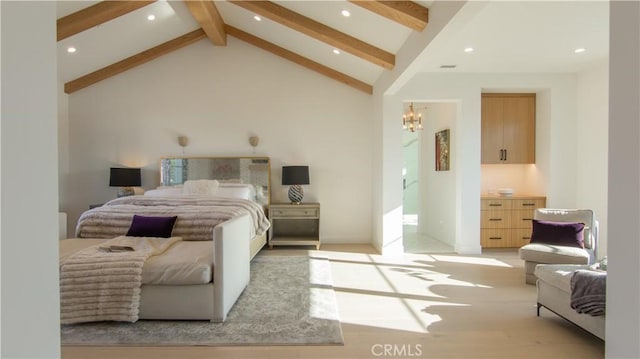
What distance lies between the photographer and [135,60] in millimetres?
5895

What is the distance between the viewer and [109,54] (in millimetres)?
5527

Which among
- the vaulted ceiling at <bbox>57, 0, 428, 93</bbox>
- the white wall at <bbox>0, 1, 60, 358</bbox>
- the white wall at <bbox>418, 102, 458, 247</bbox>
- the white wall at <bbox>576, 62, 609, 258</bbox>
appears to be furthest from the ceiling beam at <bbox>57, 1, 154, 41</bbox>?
the white wall at <bbox>576, 62, 609, 258</bbox>

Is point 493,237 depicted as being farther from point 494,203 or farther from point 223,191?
point 223,191

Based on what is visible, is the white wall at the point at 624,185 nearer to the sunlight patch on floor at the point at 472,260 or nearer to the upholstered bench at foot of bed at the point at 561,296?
the upholstered bench at foot of bed at the point at 561,296

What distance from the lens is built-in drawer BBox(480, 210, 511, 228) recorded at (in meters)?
5.40

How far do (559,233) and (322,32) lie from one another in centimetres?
358

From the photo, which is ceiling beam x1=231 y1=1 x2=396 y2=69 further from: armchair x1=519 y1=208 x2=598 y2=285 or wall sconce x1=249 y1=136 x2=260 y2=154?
armchair x1=519 y1=208 x2=598 y2=285

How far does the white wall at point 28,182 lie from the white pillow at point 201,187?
4.78 metres

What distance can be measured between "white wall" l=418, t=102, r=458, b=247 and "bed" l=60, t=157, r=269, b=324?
314 centimetres

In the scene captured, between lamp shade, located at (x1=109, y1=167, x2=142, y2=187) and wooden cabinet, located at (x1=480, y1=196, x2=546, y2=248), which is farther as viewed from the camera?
lamp shade, located at (x1=109, y1=167, x2=142, y2=187)

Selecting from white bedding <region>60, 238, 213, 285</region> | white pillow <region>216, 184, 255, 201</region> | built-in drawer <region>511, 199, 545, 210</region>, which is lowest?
white bedding <region>60, 238, 213, 285</region>

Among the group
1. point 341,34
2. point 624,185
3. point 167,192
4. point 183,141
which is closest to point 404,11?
point 341,34

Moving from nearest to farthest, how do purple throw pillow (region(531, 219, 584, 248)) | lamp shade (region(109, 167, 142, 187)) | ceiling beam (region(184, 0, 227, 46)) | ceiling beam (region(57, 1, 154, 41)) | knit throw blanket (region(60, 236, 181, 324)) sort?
knit throw blanket (region(60, 236, 181, 324))
purple throw pillow (region(531, 219, 584, 248))
ceiling beam (region(57, 1, 154, 41))
ceiling beam (region(184, 0, 227, 46))
lamp shade (region(109, 167, 142, 187))

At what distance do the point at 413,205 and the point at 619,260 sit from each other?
370 inches
